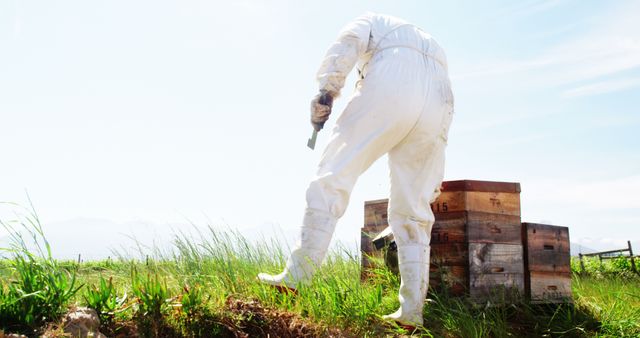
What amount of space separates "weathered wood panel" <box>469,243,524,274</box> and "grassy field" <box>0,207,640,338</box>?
10.6 inches

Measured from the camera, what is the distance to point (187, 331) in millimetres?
2525

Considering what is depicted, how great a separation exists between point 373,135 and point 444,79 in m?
0.72

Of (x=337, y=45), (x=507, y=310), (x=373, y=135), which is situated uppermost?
(x=337, y=45)

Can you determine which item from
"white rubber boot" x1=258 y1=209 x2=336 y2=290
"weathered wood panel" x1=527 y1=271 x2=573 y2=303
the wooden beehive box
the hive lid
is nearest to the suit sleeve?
"white rubber boot" x1=258 y1=209 x2=336 y2=290

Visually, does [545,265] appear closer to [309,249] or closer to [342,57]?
[309,249]

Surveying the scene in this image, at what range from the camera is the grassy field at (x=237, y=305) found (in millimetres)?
2354

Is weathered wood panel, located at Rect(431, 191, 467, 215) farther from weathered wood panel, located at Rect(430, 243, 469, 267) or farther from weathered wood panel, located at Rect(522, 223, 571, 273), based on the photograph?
weathered wood panel, located at Rect(522, 223, 571, 273)

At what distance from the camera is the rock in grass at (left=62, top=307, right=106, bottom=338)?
7.24 ft

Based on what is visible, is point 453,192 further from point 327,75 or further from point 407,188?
point 327,75

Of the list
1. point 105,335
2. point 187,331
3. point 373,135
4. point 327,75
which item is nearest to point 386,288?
point 373,135

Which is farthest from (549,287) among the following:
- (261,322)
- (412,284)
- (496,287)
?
(261,322)

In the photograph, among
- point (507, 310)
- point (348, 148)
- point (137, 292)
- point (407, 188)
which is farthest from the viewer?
point (507, 310)

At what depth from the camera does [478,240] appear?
4.07 meters

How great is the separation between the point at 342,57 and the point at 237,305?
1.63 metres
